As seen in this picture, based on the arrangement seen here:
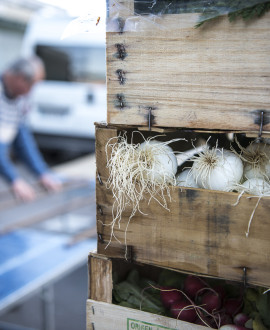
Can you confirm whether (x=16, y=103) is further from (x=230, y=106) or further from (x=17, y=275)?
(x=230, y=106)

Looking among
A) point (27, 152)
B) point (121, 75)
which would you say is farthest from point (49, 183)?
point (121, 75)

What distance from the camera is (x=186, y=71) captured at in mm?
1253

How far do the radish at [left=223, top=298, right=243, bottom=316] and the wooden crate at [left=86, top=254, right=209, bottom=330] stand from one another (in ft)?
0.96

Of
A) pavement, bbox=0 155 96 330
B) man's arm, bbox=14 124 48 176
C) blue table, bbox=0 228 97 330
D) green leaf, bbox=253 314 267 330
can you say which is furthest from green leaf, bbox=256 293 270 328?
man's arm, bbox=14 124 48 176

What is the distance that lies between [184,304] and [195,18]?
3.52ft

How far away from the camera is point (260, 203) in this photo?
1.20m

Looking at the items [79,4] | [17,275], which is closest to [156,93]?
[79,4]

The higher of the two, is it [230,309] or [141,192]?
[141,192]

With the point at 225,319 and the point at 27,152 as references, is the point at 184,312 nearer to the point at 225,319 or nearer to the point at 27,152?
the point at 225,319

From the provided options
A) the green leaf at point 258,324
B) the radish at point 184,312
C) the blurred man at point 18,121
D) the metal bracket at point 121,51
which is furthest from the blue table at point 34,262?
the metal bracket at point 121,51

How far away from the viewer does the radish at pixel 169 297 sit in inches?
61.9

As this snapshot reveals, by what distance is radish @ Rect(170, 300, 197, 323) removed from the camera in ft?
4.96

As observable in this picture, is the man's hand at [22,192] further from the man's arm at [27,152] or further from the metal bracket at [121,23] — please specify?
the metal bracket at [121,23]

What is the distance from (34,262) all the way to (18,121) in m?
1.81
